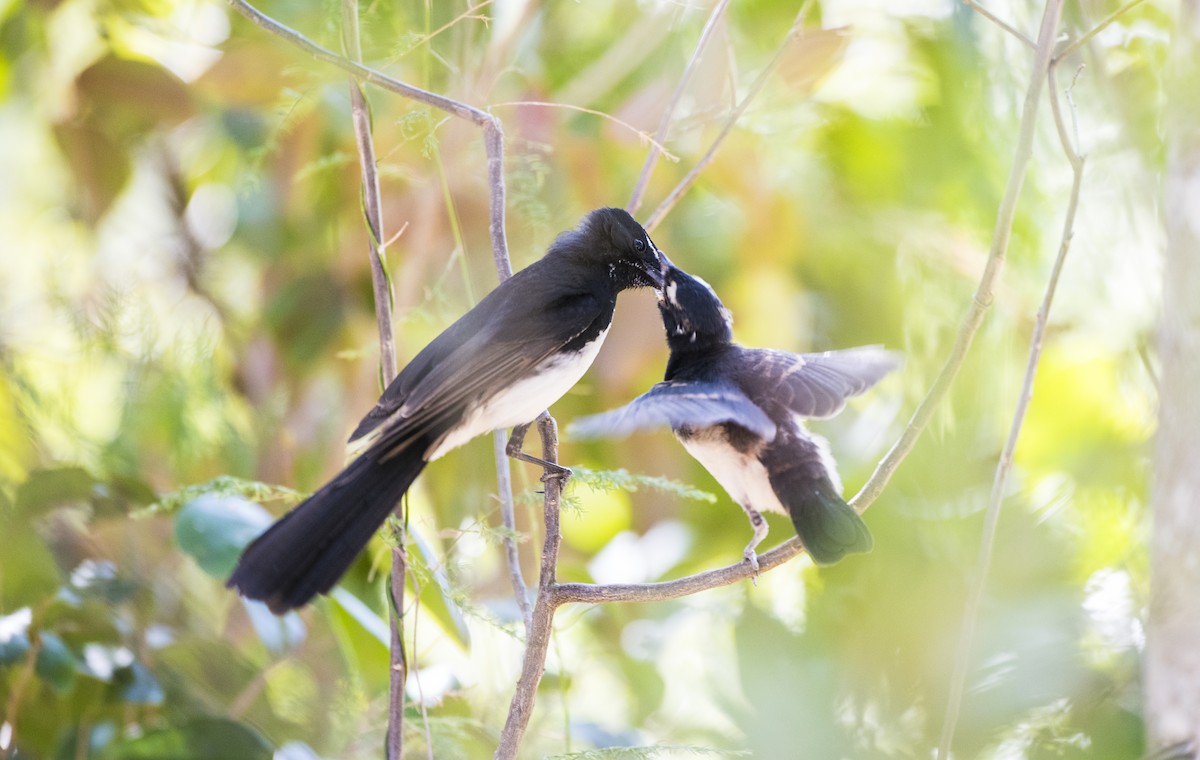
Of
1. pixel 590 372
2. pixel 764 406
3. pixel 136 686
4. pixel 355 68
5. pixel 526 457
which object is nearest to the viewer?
pixel 355 68

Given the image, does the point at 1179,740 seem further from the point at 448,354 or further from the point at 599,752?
the point at 448,354

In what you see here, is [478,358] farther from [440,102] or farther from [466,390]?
[440,102]

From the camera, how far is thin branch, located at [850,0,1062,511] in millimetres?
1507

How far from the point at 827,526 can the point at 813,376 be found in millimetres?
290

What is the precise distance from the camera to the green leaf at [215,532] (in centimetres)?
207

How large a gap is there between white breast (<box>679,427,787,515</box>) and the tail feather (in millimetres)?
140

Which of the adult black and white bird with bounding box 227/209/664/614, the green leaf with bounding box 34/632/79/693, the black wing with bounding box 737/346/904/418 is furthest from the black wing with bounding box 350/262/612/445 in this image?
the green leaf with bounding box 34/632/79/693

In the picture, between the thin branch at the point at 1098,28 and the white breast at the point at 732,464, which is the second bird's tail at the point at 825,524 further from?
the thin branch at the point at 1098,28

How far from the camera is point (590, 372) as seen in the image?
3229 mm

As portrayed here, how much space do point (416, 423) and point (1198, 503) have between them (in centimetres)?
136

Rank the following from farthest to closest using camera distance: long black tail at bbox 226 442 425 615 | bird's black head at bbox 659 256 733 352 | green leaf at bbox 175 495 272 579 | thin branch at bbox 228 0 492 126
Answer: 1. bird's black head at bbox 659 256 733 352
2. green leaf at bbox 175 495 272 579
3. thin branch at bbox 228 0 492 126
4. long black tail at bbox 226 442 425 615

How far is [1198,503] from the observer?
1.97 meters

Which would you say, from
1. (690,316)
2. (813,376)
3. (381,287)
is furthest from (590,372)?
(381,287)

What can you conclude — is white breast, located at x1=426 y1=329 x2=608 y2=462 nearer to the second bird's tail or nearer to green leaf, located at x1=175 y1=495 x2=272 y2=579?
the second bird's tail
